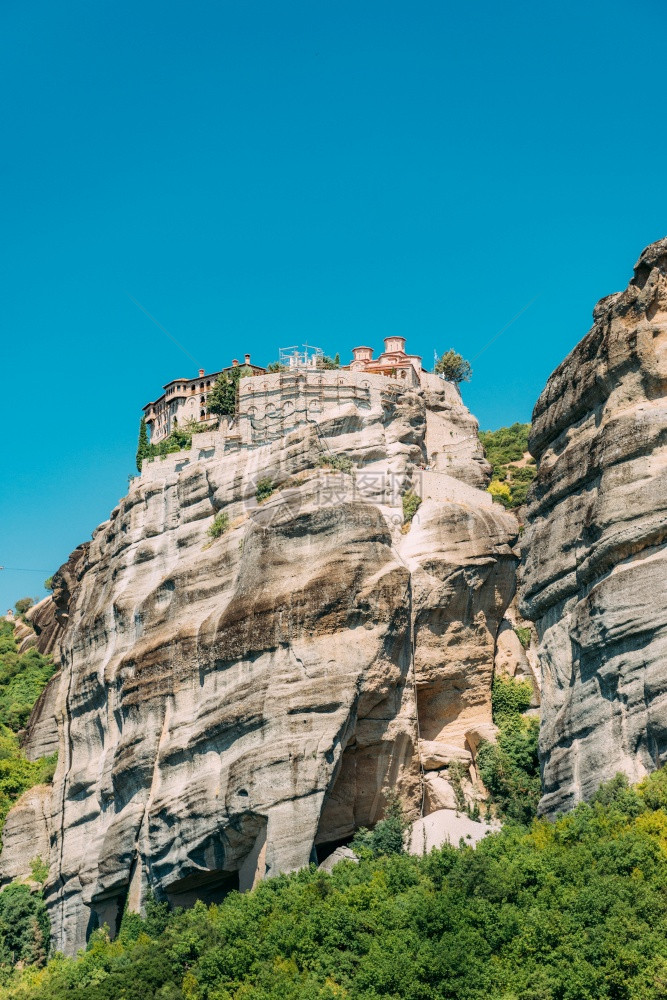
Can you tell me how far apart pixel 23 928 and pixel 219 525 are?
16358 millimetres

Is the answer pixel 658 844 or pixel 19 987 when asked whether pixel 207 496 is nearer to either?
pixel 19 987

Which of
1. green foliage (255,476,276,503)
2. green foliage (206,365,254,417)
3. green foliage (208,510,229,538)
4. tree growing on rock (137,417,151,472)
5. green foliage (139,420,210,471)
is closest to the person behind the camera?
green foliage (255,476,276,503)

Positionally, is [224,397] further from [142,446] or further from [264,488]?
[264,488]

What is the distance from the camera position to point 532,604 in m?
49.0

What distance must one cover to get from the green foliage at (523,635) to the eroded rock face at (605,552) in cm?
977

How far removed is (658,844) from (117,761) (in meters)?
23.0

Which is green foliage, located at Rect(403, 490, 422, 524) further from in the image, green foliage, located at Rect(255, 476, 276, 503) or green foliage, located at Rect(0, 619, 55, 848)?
green foliage, located at Rect(0, 619, 55, 848)

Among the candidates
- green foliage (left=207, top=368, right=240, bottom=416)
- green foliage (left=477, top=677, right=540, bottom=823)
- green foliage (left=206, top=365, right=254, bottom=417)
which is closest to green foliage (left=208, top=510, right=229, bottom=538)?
green foliage (left=206, top=365, right=254, bottom=417)

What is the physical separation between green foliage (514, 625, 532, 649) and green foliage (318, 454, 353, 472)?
27.5 feet

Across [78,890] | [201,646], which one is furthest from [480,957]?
[78,890]

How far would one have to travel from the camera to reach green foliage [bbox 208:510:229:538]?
193 ft

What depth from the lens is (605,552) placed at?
145 feet

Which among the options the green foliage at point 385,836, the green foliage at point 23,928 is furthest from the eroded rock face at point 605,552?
the green foliage at point 23,928

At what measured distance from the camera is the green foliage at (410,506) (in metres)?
58.1
